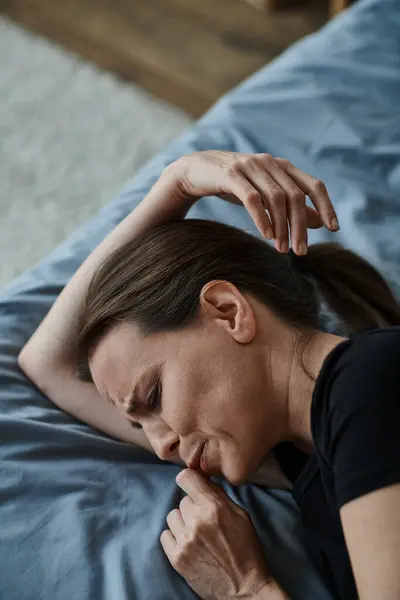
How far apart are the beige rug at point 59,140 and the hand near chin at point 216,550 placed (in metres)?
1.11

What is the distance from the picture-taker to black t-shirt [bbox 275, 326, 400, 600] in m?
0.80

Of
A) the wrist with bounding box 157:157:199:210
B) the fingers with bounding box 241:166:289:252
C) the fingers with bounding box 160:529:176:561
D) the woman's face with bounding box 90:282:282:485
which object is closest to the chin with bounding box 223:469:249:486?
Result: the woman's face with bounding box 90:282:282:485

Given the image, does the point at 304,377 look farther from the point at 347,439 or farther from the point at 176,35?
the point at 176,35

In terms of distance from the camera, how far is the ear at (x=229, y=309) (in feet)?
3.21

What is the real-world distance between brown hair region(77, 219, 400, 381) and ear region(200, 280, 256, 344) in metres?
0.02

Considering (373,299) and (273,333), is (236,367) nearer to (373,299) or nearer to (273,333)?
(273,333)

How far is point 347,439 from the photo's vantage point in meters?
0.83

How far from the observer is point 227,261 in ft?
3.47

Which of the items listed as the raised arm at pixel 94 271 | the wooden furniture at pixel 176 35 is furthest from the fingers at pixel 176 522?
the wooden furniture at pixel 176 35

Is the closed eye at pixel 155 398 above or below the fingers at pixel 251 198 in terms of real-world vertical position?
below

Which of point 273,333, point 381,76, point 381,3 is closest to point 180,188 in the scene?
point 273,333

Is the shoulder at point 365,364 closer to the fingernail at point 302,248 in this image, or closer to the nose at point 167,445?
the fingernail at point 302,248

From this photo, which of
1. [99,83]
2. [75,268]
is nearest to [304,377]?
[75,268]

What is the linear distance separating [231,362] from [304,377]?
99mm
